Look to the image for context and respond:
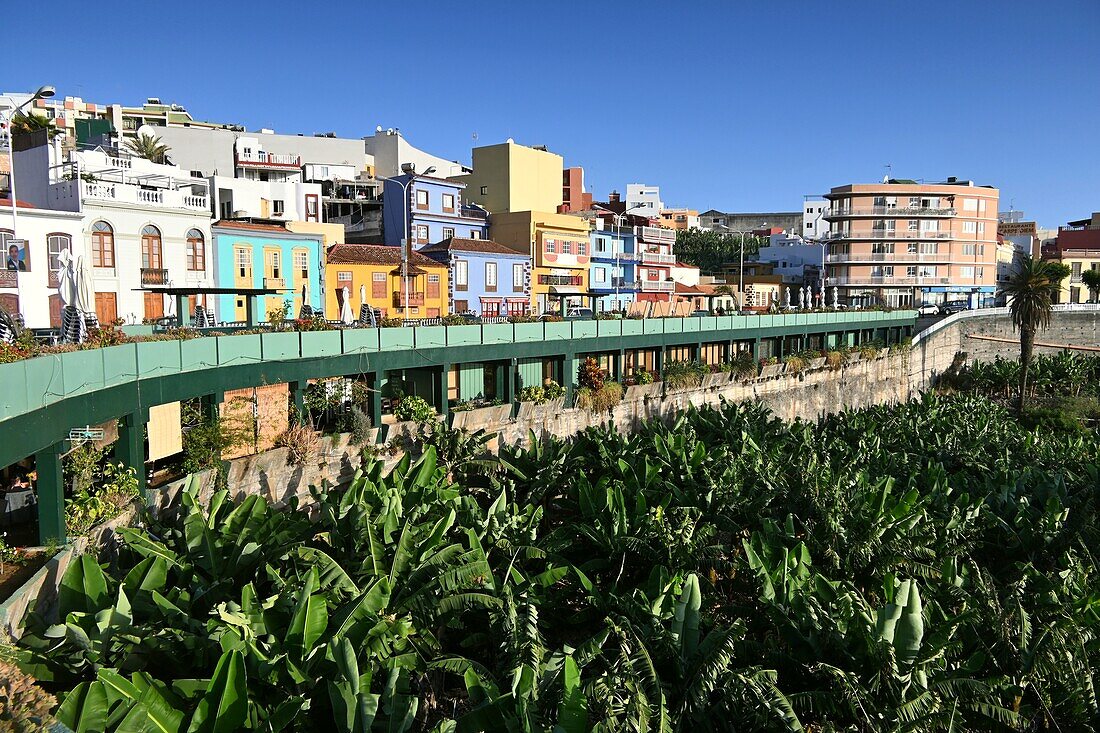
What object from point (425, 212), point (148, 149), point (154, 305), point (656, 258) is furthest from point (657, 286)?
point (154, 305)

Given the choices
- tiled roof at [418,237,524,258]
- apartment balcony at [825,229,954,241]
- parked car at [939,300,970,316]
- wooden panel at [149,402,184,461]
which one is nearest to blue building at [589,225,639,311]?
tiled roof at [418,237,524,258]

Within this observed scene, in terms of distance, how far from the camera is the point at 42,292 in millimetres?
27594

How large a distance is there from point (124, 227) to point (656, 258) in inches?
1691

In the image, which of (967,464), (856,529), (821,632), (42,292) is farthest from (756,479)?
(42,292)

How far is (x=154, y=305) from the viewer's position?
3142 centimetres

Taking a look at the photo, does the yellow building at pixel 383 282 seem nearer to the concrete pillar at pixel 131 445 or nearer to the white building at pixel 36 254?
the white building at pixel 36 254

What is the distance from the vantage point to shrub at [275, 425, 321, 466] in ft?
57.6

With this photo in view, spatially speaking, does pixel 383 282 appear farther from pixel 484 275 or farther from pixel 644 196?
pixel 644 196

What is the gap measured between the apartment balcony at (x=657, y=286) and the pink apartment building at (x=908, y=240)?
18.9 metres

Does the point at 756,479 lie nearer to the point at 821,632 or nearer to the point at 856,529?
the point at 856,529

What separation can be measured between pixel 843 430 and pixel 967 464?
456cm

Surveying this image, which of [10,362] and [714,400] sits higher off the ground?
[10,362]

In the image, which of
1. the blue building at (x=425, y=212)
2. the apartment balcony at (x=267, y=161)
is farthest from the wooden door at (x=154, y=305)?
the apartment balcony at (x=267, y=161)

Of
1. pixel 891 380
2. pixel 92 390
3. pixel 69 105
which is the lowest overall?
pixel 891 380
